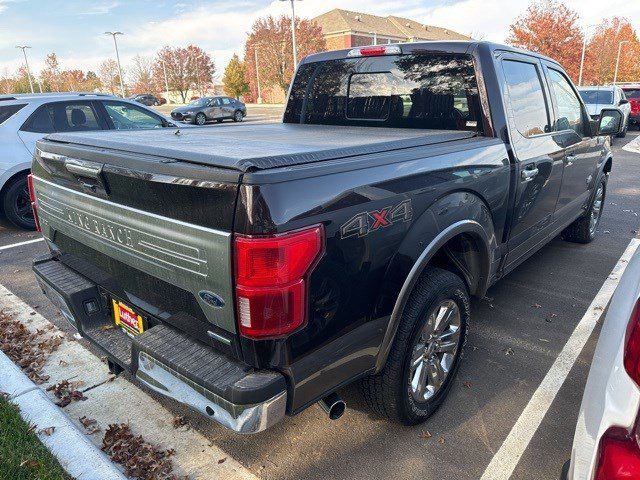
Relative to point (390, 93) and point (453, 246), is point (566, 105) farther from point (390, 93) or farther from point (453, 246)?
point (453, 246)

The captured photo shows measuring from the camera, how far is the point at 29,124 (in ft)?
21.9

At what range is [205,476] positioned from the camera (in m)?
2.41

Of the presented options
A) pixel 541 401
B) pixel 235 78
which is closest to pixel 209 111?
pixel 541 401

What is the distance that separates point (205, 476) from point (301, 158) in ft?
5.38

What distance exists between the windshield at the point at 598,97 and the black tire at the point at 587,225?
11632 millimetres

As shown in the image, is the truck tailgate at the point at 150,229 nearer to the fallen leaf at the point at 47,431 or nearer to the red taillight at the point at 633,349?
the fallen leaf at the point at 47,431

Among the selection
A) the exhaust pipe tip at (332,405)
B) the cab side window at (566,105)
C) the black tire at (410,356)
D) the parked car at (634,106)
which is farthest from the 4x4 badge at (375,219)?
the parked car at (634,106)

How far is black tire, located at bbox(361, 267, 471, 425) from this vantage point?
2.41 meters

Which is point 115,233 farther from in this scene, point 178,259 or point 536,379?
point 536,379

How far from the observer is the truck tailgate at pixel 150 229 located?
1.80 m

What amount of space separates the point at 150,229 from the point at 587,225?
5.29m

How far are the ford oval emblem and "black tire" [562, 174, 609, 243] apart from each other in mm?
5007

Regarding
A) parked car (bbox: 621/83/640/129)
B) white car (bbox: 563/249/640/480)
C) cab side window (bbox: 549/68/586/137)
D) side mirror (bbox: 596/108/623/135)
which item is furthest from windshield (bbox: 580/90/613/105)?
white car (bbox: 563/249/640/480)

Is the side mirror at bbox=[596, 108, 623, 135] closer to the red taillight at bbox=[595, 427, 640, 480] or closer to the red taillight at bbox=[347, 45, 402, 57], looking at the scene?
the red taillight at bbox=[347, 45, 402, 57]
